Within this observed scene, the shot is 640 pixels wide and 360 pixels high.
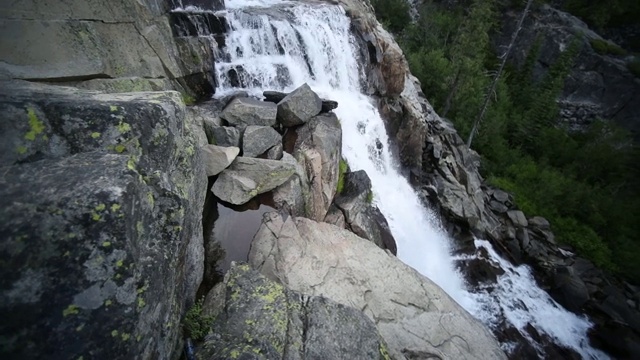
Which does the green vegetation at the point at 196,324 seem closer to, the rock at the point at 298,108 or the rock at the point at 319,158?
the rock at the point at 319,158

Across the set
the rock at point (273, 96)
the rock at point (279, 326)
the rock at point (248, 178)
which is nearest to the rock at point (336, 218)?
the rock at point (248, 178)

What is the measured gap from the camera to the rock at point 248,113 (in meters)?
11.1

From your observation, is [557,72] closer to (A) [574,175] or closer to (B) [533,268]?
(A) [574,175]

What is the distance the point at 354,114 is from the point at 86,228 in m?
14.0

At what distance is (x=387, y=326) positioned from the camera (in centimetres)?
788

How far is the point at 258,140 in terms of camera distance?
34.9 ft

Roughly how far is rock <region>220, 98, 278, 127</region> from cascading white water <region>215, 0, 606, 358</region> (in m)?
2.22

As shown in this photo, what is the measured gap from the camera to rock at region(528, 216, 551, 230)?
21.9 metres

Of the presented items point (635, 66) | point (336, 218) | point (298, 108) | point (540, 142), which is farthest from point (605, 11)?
point (336, 218)

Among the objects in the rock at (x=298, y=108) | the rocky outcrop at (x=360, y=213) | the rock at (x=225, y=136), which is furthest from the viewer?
the rock at (x=298, y=108)

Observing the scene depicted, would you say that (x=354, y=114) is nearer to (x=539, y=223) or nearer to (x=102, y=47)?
Result: (x=102, y=47)

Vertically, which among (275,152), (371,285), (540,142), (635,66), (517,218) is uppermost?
(635,66)

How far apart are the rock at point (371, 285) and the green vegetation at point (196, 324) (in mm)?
2345

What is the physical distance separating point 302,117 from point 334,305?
8.05 m
